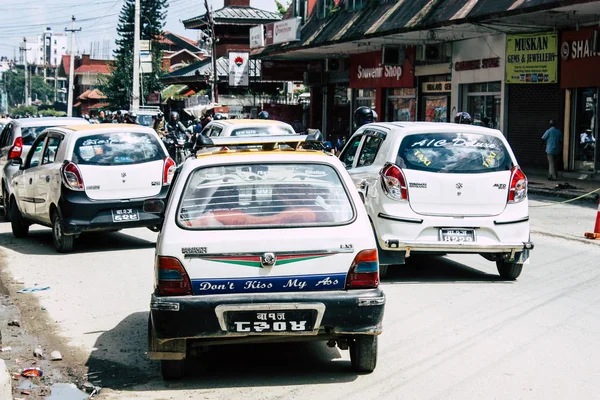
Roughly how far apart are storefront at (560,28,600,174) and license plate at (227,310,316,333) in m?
19.7

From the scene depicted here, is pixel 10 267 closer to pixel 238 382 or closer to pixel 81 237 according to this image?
pixel 81 237

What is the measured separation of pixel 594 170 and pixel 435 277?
49.7 feet

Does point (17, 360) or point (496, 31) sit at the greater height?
point (496, 31)

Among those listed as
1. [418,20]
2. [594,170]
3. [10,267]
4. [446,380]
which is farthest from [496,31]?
[446,380]

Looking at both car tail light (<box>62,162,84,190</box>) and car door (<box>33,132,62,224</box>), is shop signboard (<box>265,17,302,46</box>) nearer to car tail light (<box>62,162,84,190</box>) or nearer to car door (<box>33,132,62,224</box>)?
car door (<box>33,132,62,224</box>)

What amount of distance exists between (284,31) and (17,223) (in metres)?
26.7

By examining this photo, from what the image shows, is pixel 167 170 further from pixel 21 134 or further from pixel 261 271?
pixel 261 271

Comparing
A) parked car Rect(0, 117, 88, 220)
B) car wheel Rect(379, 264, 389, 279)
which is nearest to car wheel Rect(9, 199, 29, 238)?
parked car Rect(0, 117, 88, 220)

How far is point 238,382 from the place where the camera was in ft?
20.7

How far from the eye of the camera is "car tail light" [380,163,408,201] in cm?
989

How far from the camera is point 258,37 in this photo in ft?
141

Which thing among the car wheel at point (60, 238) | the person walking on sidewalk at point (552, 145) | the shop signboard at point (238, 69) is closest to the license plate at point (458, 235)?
the car wheel at point (60, 238)

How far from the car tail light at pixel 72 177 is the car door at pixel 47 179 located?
244 mm

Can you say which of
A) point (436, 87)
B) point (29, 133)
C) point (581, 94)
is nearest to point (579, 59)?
point (581, 94)
